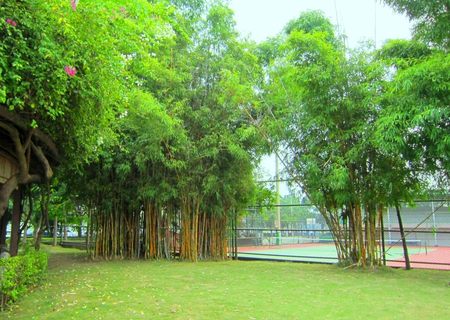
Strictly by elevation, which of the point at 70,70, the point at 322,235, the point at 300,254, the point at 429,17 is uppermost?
the point at 429,17

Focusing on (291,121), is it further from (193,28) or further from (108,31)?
(108,31)

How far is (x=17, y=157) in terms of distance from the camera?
4047 mm

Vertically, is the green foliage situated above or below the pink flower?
above

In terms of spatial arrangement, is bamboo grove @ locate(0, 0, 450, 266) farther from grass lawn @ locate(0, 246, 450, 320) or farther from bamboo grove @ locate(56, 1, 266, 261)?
grass lawn @ locate(0, 246, 450, 320)

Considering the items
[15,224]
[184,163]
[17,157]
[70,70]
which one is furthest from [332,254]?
[70,70]

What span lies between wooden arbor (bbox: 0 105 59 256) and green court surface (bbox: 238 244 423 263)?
5.54m

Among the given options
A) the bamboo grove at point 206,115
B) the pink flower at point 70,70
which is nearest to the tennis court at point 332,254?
the bamboo grove at point 206,115

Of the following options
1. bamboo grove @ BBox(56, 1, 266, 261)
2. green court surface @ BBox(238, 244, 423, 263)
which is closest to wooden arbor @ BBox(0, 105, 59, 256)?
bamboo grove @ BBox(56, 1, 266, 261)

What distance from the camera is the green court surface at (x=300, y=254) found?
28.6ft

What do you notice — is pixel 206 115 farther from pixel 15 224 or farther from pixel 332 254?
pixel 332 254

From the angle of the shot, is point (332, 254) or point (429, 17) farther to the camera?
point (332, 254)

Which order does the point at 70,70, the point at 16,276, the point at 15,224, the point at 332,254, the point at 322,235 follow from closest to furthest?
1. the point at 70,70
2. the point at 16,276
3. the point at 15,224
4. the point at 322,235
5. the point at 332,254

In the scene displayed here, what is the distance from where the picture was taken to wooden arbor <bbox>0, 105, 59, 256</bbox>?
12.3 feet

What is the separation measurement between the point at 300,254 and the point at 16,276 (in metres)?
7.41
